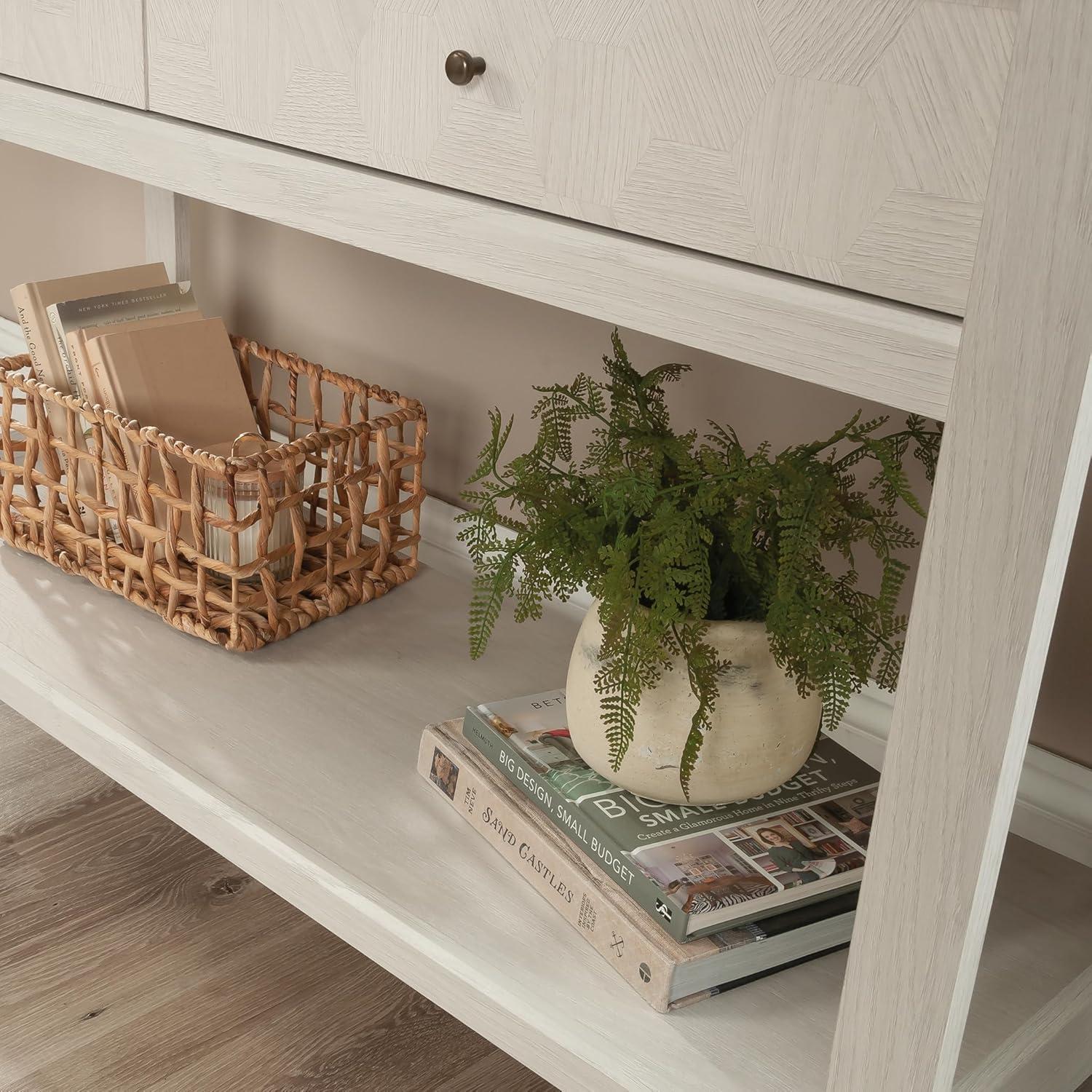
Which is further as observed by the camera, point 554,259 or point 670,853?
point 670,853

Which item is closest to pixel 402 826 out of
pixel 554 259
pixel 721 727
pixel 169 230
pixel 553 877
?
pixel 553 877

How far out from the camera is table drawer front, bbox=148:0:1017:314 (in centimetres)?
49

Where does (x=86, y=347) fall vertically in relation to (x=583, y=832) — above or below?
above

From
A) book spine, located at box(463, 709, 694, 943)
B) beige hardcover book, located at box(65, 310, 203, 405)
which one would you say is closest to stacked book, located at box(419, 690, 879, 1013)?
book spine, located at box(463, 709, 694, 943)

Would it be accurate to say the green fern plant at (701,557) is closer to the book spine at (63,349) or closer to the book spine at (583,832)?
the book spine at (583,832)

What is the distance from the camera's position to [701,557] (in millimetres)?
709

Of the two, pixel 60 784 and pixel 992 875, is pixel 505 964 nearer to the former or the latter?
pixel 992 875

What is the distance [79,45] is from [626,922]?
2.36 ft

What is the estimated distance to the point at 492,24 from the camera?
63 cm

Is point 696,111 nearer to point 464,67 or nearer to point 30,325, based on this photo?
point 464,67

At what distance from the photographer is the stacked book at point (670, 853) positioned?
71 centimetres

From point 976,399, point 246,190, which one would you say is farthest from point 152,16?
point 976,399

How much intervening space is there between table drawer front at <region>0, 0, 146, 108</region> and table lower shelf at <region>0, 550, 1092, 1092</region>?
0.44 metres

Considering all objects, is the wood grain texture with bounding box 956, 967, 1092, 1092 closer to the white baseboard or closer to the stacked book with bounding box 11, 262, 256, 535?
the white baseboard
